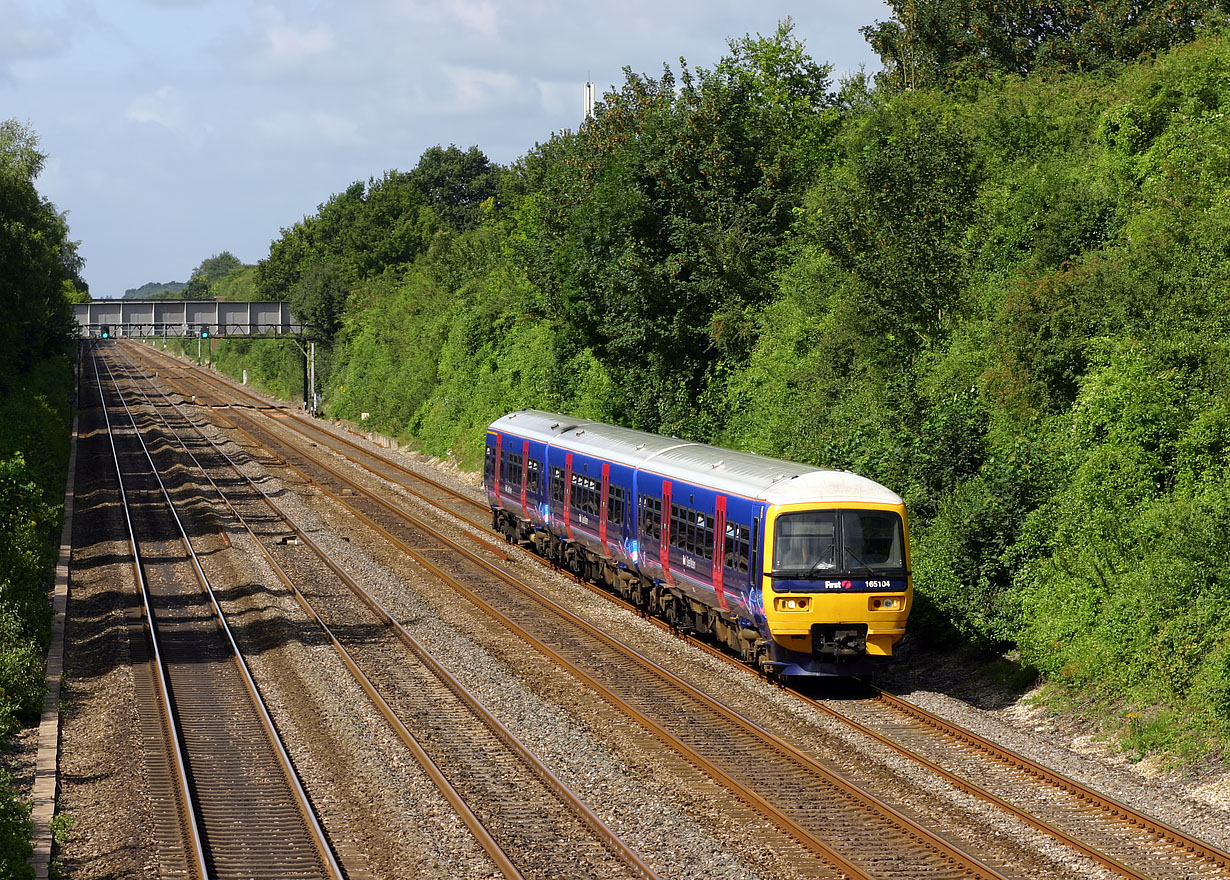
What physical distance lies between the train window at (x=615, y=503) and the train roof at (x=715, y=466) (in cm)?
59

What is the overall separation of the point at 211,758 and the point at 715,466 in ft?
30.7

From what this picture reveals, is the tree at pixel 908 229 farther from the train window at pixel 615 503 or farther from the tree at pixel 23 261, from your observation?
the tree at pixel 23 261

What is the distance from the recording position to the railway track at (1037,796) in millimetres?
11688

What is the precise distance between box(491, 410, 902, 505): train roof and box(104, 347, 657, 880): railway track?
5241 mm

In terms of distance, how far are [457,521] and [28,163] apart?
3210 cm

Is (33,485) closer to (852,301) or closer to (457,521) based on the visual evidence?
(457,521)

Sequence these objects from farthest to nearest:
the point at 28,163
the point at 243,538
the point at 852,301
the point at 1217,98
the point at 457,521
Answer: the point at 28,163
the point at 457,521
the point at 243,538
the point at 852,301
the point at 1217,98

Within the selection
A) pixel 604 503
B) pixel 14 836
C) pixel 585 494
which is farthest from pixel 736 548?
pixel 14 836

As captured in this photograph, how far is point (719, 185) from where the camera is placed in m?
37.8

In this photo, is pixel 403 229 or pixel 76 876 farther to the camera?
pixel 403 229

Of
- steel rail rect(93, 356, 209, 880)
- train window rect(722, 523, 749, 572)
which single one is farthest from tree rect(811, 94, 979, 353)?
steel rail rect(93, 356, 209, 880)

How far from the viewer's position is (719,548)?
19.7 m

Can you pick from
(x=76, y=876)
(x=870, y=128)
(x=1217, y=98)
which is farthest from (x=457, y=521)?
(x=76, y=876)

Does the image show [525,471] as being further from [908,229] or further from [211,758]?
[211,758]
